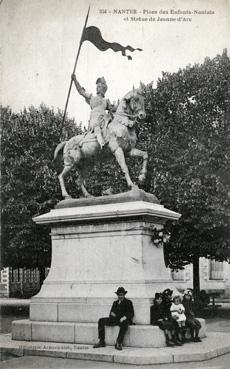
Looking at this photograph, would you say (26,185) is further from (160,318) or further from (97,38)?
(160,318)

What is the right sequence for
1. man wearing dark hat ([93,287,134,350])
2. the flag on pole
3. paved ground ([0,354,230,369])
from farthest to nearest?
the flag on pole < man wearing dark hat ([93,287,134,350]) < paved ground ([0,354,230,369])

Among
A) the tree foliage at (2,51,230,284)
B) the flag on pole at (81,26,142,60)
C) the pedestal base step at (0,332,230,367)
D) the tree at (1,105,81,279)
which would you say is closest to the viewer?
the pedestal base step at (0,332,230,367)

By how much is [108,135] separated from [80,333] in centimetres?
453

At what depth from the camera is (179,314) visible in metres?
11.8

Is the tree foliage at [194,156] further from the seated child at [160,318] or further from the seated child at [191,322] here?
the seated child at [160,318]

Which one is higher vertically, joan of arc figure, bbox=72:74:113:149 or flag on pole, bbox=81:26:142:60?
flag on pole, bbox=81:26:142:60

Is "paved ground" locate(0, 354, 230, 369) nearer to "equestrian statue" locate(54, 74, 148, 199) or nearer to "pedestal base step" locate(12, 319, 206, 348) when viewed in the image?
"pedestal base step" locate(12, 319, 206, 348)

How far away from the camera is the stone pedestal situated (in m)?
12.3

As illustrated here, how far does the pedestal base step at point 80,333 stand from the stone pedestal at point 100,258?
0.48ft

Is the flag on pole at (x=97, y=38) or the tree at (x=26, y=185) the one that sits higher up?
the flag on pole at (x=97, y=38)

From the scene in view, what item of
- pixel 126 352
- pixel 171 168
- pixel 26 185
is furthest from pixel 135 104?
pixel 26 185

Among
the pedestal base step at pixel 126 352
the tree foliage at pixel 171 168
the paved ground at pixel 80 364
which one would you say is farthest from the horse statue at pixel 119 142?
the tree foliage at pixel 171 168

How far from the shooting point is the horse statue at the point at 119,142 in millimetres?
13359

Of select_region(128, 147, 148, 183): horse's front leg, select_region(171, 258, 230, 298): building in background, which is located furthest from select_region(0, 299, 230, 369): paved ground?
select_region(171, 258, 230, 298): building in background
